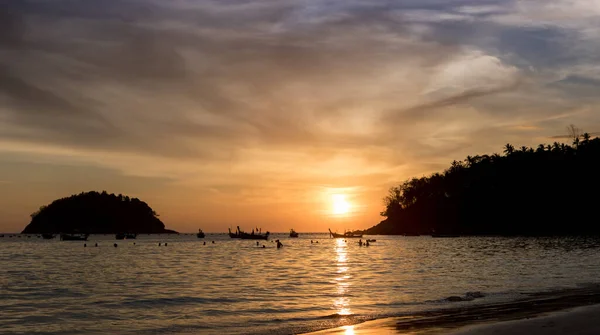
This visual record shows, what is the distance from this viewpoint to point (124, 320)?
29359 millimetres

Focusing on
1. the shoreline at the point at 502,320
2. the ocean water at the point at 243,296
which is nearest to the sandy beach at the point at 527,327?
the shoreline at the point at 502,320

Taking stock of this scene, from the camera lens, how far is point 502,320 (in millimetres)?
22031

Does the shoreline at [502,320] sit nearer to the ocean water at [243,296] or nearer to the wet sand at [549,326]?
the wet sand at [549,326]

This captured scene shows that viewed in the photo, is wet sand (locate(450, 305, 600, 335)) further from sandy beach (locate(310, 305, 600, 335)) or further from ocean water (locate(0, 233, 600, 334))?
ocean water (locate(0, 233, 600, 334))

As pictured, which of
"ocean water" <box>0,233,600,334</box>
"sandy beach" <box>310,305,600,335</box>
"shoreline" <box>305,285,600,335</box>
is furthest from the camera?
"ocean water" <box>0,233,600,334</box>

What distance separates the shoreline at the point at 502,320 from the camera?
742 inches

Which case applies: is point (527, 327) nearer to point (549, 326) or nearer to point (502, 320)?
point (549, 326)

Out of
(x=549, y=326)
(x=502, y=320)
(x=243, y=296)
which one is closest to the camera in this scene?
(x=549, y=326)

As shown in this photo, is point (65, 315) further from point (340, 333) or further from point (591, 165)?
point (591, 165)

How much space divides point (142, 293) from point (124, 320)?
13.6 metres

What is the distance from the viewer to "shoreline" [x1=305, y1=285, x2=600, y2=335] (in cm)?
1886

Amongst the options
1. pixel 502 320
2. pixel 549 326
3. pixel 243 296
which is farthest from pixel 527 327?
pixel 243 296

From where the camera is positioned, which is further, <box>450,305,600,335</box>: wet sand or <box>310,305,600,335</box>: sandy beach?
<box>310,305,600,335</box>: sandy beach

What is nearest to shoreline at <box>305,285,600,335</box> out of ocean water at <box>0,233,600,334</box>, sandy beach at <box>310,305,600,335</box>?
sandy beach at <box>310,305,600,335</box>
